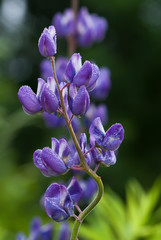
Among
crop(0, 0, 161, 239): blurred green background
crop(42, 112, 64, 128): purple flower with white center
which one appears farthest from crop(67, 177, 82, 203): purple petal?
crop(0, 0, 161, 239): blurred green background

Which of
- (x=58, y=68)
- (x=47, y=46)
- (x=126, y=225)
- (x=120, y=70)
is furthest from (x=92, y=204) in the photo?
(x=120, y=70)

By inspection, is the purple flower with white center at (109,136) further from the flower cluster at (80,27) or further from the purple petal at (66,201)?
the flower cluster at (80,27)

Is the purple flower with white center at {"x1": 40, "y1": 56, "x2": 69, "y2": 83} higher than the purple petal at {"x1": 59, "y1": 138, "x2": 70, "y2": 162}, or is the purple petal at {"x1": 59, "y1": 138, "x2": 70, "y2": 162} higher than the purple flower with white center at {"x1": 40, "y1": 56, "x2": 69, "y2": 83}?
the purple flower with white center at {"x1": 40, "y1": 56, "x2": 69, "y2": 83}

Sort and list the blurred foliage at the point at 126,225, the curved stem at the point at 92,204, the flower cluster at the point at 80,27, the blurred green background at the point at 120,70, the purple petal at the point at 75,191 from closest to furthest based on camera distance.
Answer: the curved stem at the point at 92,204
the purple petal at the point at 75,191
the blurred foliage at the point at 126,225
the flower cluster at the point at 80,27
the blurred green background at the point at 120,70

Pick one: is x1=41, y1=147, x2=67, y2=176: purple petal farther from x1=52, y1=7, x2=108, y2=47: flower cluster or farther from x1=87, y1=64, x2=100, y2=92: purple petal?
x1=52, y1=7, x2=108, y2=47: flower cluster

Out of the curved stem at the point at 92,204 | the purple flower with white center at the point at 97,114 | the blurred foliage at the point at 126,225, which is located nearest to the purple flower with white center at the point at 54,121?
the purple flower with white center at the point at 97,114

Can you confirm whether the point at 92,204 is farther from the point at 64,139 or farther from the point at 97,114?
the point at 97,114

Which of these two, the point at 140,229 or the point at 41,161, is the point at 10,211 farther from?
the point at 41,161
